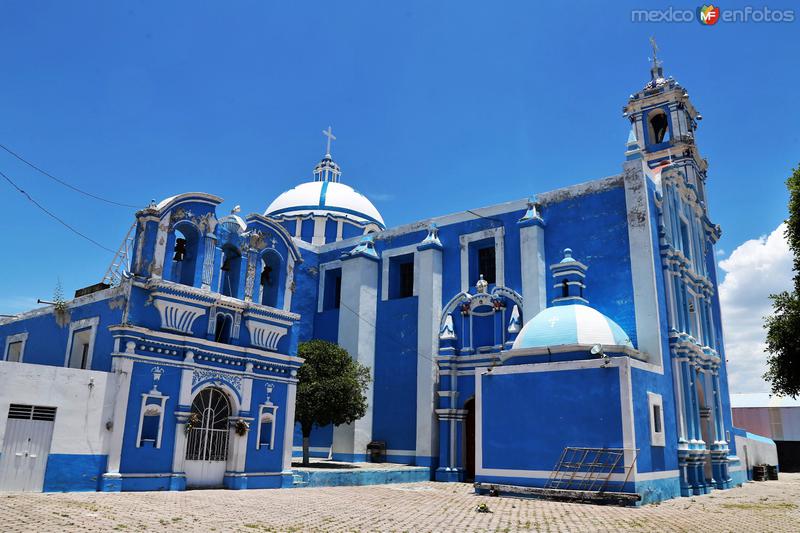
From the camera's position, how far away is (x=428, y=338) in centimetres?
2439

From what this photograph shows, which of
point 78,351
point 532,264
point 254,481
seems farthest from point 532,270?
point 78,351

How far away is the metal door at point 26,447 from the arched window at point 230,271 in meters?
5.75

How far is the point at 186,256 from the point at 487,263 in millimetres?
11667

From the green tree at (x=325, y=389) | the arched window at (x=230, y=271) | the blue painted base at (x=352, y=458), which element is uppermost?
the arched window at (x=230, y=271)

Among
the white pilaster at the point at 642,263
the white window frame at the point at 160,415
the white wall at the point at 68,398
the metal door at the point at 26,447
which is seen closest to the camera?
the metal door at the point at 26,447

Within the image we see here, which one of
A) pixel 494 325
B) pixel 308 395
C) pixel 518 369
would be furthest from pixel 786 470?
pixel 308 395

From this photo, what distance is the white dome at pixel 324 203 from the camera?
31859 mm

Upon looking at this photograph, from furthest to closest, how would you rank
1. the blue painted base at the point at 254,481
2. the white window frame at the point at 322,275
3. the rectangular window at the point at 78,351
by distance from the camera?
1. the white window frame at the point at 322,275
2. the rectangular window at the point at 78,351
3. the blue painted base at the point at 254,481

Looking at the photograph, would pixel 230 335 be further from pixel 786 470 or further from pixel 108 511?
pixel 786 470

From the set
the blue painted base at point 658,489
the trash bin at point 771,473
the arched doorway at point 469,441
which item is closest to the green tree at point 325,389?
the arched doorway at point 469,441

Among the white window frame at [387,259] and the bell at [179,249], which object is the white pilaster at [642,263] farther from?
the bell at [179,249]

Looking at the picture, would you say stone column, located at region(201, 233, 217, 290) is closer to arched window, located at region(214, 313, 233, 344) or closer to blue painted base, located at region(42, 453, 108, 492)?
arched window, located at region(214, 313, 233, 344)

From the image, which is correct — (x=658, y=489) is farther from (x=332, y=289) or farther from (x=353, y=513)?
(x=332, y=289)

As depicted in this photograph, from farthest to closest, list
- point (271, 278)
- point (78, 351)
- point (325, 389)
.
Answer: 1. point (325, 389)
2. point (271, 278)
3. point (78, 351)
